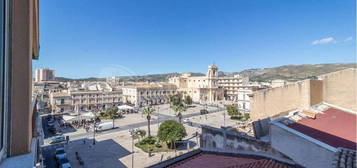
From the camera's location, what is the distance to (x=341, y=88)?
9.99 m

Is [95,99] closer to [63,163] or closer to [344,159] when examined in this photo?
[63,163]

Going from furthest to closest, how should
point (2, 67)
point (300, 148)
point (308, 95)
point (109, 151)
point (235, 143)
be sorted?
point (109, 151)
point (308, 95)
point (235, 143)
point (300, 148)
point (2, 67)

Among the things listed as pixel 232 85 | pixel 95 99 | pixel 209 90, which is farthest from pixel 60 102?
pixel 232 85

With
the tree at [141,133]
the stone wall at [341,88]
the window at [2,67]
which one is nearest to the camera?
the window at [2,67]

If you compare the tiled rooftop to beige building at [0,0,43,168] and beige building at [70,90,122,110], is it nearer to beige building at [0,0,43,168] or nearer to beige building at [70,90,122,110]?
beige building at [0,0,43,168]

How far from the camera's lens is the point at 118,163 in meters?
18.9

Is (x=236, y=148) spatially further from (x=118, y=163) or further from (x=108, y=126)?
(x=108, y=126)

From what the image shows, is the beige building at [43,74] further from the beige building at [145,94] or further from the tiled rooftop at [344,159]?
the tiled rooftop at [344,159]

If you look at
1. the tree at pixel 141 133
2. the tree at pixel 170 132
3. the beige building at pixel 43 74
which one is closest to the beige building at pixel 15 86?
the tree at pixel 170 132

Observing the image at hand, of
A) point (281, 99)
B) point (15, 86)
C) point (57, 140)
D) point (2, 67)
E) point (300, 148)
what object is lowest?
point (57, 140)

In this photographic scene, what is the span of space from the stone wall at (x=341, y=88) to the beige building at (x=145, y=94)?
179 feet

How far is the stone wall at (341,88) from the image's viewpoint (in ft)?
31.7

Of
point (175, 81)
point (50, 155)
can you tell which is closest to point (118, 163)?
point (50, 155)

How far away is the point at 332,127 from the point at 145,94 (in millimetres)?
58233
